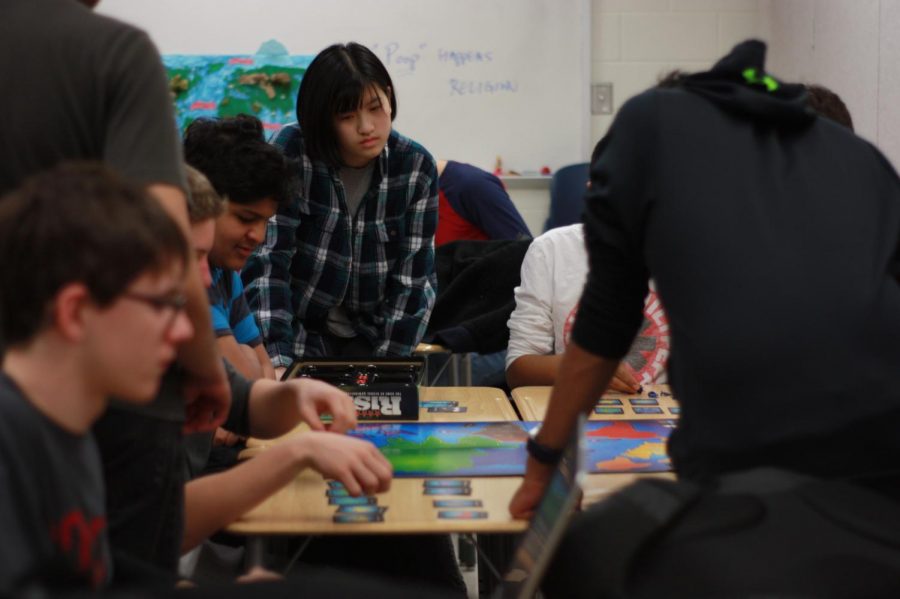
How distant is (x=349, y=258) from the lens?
10.1ft

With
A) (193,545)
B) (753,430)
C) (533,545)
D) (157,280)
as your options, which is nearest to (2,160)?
(157,280)

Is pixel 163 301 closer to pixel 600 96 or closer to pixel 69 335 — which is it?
pixel 69 335

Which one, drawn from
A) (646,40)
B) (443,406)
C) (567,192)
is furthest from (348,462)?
(646,40)

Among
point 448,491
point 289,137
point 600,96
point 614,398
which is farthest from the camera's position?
point 600,96

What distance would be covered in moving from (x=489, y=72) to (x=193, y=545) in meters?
3.75

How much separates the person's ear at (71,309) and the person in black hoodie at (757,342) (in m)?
0.59

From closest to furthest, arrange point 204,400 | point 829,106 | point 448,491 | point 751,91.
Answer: point 751,91 < point 204,400 < point 448,491 < point 829,106

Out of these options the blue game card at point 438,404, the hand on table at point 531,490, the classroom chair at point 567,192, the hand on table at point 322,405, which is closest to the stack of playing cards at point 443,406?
the blue game card at point 438,404

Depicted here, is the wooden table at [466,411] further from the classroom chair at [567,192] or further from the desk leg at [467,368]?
the classroom chair at [567,192]

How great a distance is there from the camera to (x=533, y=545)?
4.29 feet

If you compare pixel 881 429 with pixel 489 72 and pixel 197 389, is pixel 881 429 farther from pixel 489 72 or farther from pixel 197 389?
pixel 489 72

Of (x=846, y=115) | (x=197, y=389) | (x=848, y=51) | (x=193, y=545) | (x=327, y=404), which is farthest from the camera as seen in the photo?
(x=848, y=51)

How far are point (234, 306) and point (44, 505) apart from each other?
4.91 feet

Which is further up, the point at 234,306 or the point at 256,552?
the point at 234,306
